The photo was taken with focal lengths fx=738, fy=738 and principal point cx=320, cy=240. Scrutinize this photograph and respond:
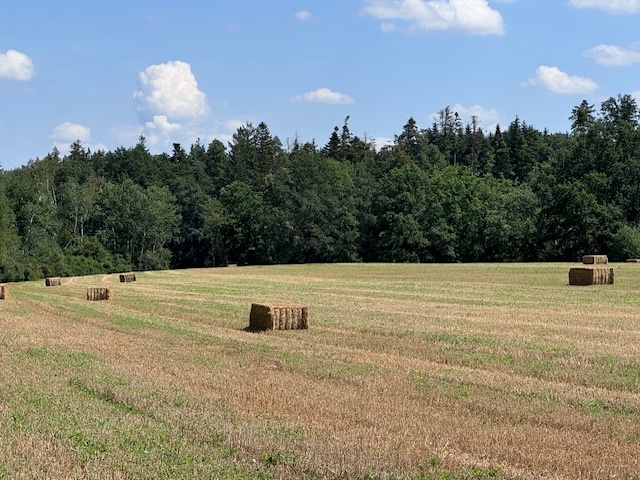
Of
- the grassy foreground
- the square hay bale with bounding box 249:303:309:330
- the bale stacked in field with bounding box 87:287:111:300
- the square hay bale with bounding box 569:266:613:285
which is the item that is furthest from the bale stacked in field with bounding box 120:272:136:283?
the square hay bale with bounding box 249:303:309:330

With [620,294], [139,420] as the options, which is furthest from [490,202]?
[139,420]

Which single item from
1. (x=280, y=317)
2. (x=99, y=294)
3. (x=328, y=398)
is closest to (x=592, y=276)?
(x=280, y=317)

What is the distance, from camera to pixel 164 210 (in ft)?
347

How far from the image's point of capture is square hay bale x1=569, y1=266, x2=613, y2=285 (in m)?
37.1

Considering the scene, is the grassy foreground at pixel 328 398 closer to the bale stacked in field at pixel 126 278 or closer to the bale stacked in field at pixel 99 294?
the bale stacked in field at pixel 99 294

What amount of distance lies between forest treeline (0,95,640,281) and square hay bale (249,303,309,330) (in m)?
53.8

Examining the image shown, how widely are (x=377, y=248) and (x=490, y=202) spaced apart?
1559 centimetres

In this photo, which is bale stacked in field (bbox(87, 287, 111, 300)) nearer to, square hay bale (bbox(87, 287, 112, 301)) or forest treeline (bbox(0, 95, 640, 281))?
square hay bale (bbox(87, 287, 112, 301))

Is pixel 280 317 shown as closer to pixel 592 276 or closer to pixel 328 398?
pixel 328 398

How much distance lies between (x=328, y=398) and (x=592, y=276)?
94.6 ft

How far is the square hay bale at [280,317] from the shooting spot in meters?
21.2

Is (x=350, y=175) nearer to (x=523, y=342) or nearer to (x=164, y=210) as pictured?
(x=164, y=210)

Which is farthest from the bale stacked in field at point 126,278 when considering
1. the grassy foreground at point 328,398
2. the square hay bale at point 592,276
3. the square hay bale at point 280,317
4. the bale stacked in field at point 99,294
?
the square hay bale at point 280,317

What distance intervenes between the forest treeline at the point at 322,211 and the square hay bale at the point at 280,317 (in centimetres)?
5380
